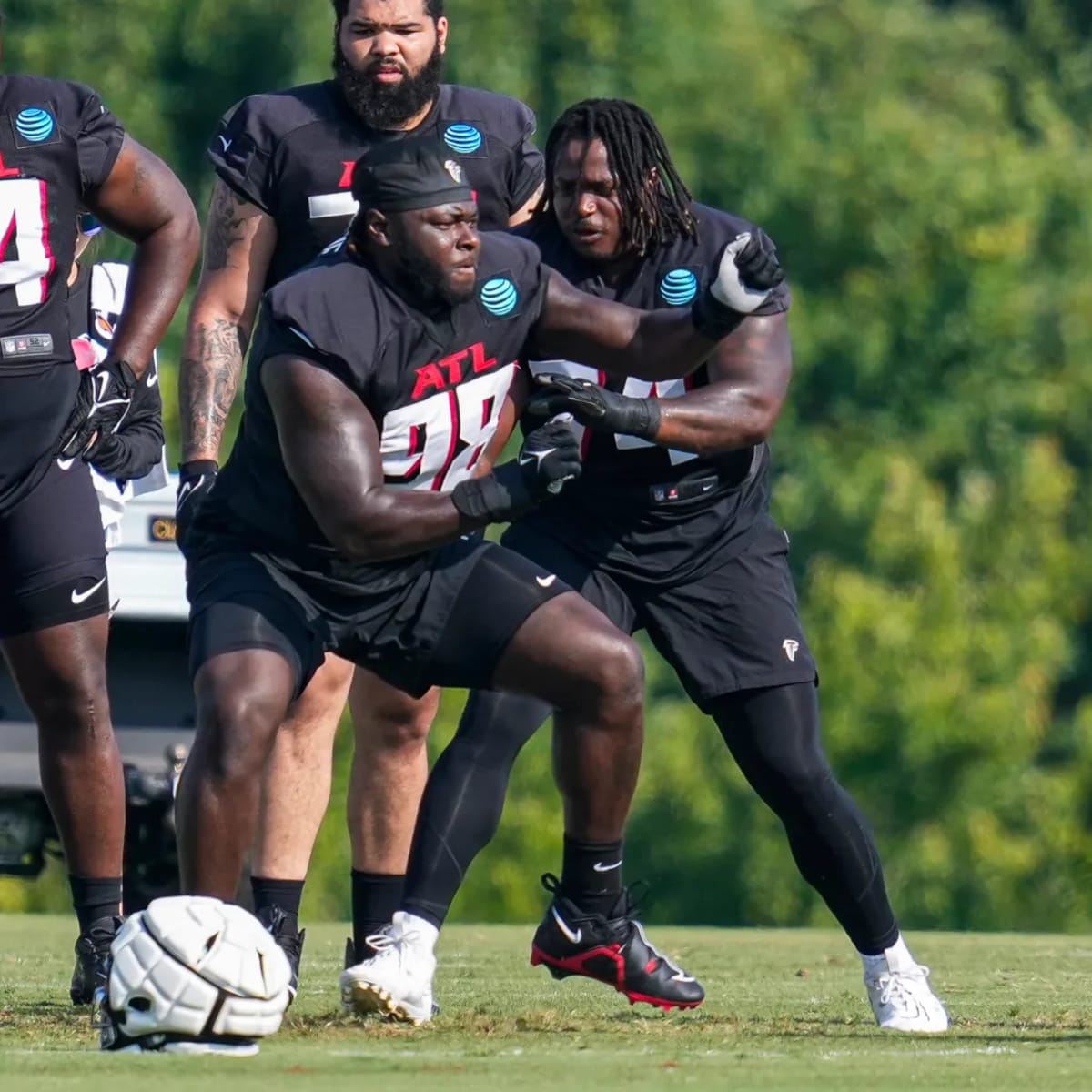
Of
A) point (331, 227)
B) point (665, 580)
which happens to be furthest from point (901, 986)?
point (331, 227)

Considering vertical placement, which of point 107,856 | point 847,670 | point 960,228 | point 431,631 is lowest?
point 847,670

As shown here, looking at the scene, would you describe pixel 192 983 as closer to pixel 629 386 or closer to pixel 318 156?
pixel 629 386

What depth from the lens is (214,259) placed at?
7273 millimetres

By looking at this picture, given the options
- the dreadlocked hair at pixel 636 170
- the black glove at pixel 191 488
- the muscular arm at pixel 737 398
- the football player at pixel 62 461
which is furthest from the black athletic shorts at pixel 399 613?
the dreadlocked hair at pixel 636 170

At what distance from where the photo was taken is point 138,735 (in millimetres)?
10586

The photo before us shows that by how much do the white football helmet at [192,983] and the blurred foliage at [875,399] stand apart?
17812mm

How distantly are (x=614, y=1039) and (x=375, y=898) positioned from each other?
117cm

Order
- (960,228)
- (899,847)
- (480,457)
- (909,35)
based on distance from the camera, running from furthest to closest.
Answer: (909,35), (960,228), (899,847), (480,457)

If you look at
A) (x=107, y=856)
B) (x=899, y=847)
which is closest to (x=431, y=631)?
(x=107, y=856)

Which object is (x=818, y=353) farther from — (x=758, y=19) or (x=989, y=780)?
(x=989, y=780)

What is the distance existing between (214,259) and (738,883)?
2129 cm

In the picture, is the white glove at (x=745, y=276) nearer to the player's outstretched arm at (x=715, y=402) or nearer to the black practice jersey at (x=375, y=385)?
the player's outstretched arm at (x=715, y=402)

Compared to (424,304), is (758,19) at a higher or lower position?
lower

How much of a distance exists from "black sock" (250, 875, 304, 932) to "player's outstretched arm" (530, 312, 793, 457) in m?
1.55
